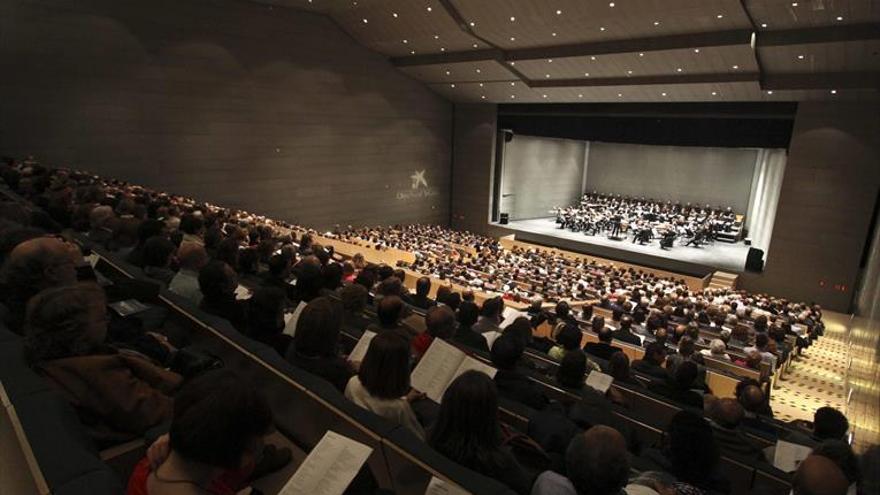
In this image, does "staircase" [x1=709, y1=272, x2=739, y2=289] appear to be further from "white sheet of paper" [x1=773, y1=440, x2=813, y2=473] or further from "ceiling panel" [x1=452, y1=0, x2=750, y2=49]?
"white sheet of paper" [x1=773, y1=440, x2=813, y2=473]

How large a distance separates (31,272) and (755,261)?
20.0 metres

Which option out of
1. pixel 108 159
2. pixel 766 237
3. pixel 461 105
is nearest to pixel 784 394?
pixel 766 237

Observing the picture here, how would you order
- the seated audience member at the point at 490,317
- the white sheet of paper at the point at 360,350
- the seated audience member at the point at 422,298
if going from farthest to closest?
the seated audience member at the point at 422,298 → the seated audience member at the point at 490,317 → the white sheet of paper at the point at 360,350

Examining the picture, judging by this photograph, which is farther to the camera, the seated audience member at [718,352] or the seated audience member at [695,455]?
the seated audience member at [718,352]

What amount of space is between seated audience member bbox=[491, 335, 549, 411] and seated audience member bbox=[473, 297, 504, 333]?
6.85ft

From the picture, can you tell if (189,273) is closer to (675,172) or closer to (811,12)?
(811,12)

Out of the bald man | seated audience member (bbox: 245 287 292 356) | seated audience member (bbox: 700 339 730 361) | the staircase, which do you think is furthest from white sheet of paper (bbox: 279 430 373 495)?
the staircase

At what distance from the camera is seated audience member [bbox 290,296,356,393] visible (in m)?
2.77

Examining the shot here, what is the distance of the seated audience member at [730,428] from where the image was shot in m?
3.47

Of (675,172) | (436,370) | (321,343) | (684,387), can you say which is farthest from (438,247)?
(321,343)

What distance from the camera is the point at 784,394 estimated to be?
8.51m

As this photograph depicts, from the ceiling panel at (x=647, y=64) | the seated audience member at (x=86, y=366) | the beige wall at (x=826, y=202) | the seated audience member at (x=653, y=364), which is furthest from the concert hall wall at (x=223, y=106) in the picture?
the seated audience member at (x=653, y=364)

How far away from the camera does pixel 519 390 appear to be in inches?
132

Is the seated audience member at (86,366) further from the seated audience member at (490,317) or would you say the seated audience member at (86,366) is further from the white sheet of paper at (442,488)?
the seated audience member at (490,317)
